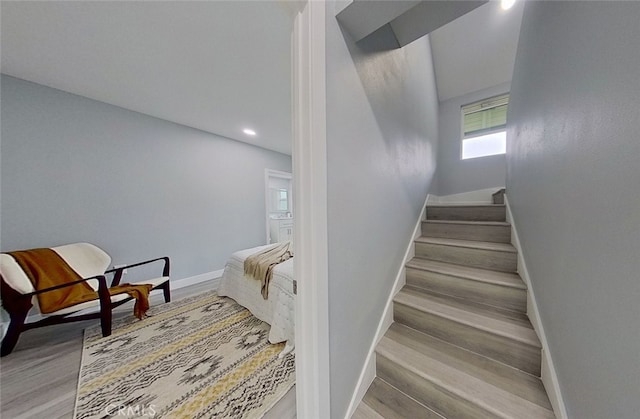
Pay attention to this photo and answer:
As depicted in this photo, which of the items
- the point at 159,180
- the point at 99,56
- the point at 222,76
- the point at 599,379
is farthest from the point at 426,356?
the point at 159,180

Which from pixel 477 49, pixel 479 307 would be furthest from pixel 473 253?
pixel 477 49

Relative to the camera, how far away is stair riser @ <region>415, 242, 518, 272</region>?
4.93 feet

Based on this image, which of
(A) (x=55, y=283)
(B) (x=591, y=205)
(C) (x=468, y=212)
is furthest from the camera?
(C) (x=468, y=212)

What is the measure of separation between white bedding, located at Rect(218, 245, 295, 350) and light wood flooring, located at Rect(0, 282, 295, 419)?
456 mm

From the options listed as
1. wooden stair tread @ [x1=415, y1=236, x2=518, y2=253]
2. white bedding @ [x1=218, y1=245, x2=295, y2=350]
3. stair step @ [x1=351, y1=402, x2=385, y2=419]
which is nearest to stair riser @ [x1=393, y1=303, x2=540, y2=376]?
stair step @ [x1=351, y1=402, x2=385, y2=419]

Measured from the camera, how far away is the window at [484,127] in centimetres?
316

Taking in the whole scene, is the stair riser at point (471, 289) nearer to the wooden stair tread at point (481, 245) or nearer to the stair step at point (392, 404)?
the wooden stair tread at point (481, 245)

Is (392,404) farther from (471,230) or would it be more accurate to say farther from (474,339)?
(471,230)

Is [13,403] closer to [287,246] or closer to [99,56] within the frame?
[287,246]

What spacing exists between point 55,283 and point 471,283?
3.56 m

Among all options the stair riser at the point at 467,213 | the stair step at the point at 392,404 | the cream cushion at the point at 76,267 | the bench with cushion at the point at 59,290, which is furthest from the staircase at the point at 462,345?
the cream cushion at the point at 76,267

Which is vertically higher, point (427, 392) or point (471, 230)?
point (471, 230)

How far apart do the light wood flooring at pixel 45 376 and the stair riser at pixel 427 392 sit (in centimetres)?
60

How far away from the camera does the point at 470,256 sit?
1.64 meters
